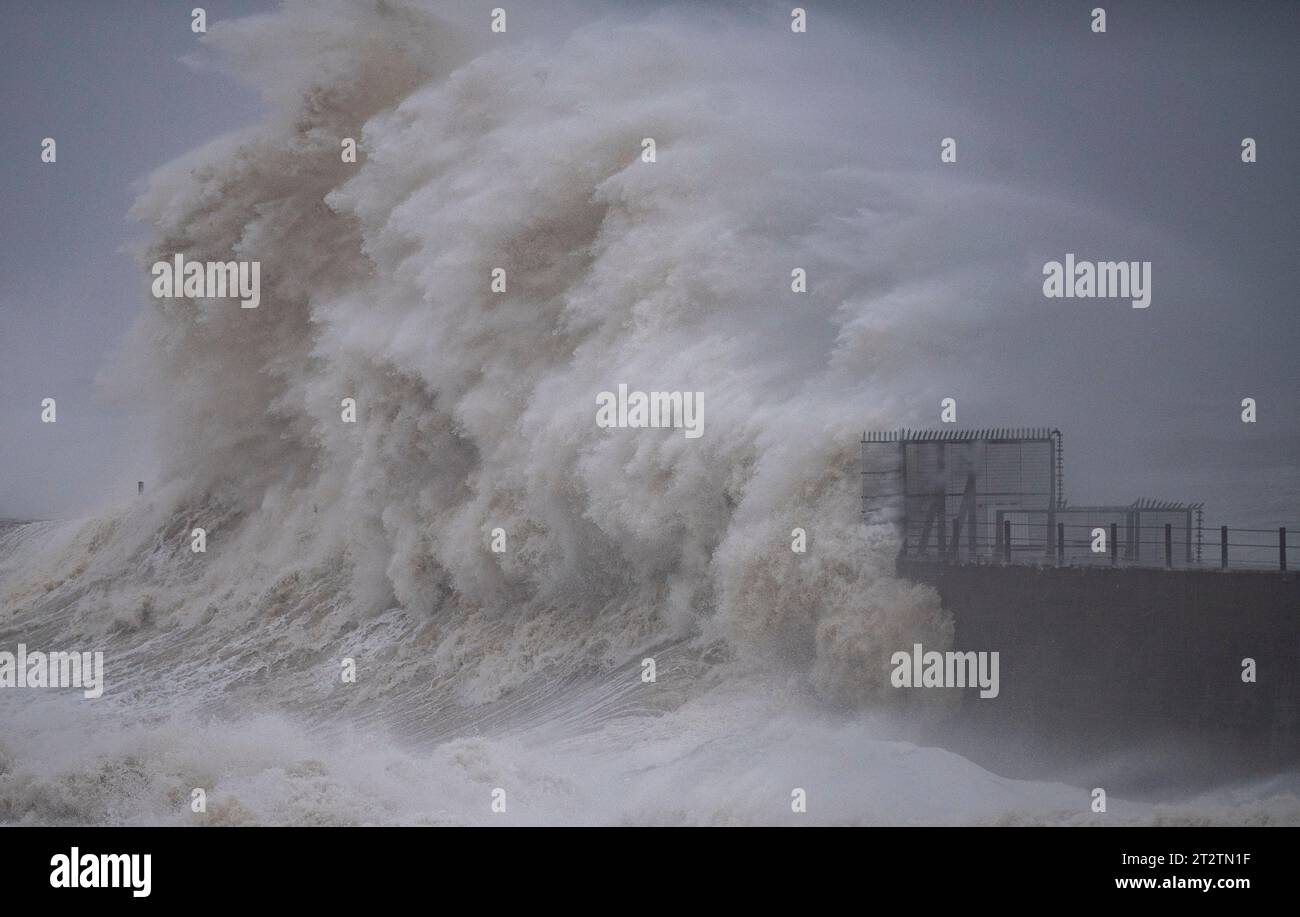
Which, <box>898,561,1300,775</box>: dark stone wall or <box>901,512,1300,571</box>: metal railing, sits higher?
<box>901,512,1300,571</box>: metal railing

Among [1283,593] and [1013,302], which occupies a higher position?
[1013,302]

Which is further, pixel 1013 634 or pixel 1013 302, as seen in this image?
pixel 1013 302

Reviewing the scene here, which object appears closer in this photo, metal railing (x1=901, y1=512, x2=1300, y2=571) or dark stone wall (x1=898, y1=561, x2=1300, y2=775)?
dark stone wall (x1=898, y1=561, x2=1300, y2=775)

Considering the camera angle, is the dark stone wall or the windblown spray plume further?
the windblown spray plume

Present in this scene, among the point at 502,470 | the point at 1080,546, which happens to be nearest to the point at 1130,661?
the point at 1080,546

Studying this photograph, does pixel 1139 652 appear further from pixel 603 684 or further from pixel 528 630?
pixel 528 630

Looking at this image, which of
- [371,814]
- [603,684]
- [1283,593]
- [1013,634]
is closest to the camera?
[1283,593]
